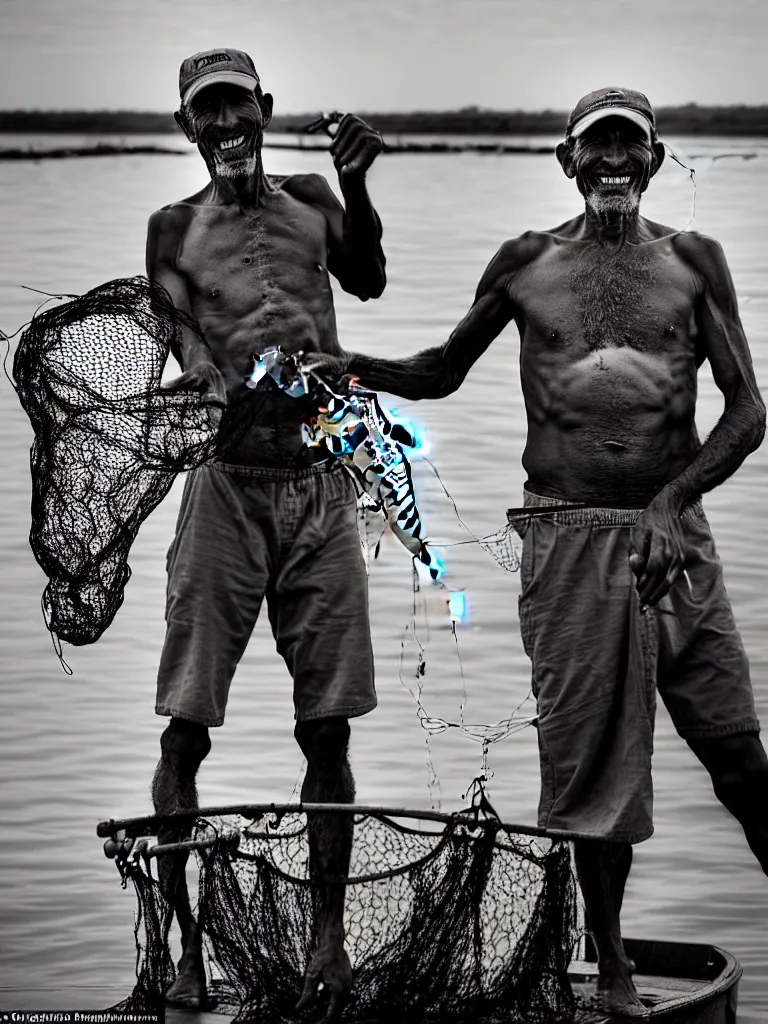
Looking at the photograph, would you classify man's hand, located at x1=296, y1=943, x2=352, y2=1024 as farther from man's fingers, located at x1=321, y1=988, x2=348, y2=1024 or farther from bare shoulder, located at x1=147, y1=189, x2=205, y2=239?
bare shoulder, located at x1=147, y1=189, x2=205, y2=239

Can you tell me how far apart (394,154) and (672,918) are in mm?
17949

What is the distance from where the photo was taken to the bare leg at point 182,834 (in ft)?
17.1

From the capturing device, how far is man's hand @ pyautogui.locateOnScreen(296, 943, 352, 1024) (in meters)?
5.08

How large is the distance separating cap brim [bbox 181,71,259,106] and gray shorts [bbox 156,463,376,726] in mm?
879

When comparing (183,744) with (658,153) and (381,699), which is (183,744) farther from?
(381,699)

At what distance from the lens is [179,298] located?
213 inches

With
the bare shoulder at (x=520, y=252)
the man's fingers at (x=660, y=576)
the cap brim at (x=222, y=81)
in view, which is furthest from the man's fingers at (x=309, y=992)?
the cap brim at (x=222, y=81)

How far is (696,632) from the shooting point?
523 cm

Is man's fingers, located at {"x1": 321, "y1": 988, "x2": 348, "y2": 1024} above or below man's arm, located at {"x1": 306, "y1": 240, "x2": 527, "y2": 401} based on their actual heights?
below

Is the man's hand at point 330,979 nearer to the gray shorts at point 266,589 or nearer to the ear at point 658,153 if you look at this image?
the gray shorts at point 266,589

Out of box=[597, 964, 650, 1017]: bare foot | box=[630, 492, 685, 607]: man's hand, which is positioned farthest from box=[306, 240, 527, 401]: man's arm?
box=[597, 964, 650, 1017]: bare foot

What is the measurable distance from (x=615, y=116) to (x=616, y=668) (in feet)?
4.15

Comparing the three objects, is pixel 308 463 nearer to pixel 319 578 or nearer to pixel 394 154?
pixel 319 578

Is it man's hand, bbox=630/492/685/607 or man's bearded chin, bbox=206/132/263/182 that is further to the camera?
man's bearded chin, bbox=206/132/263/182
